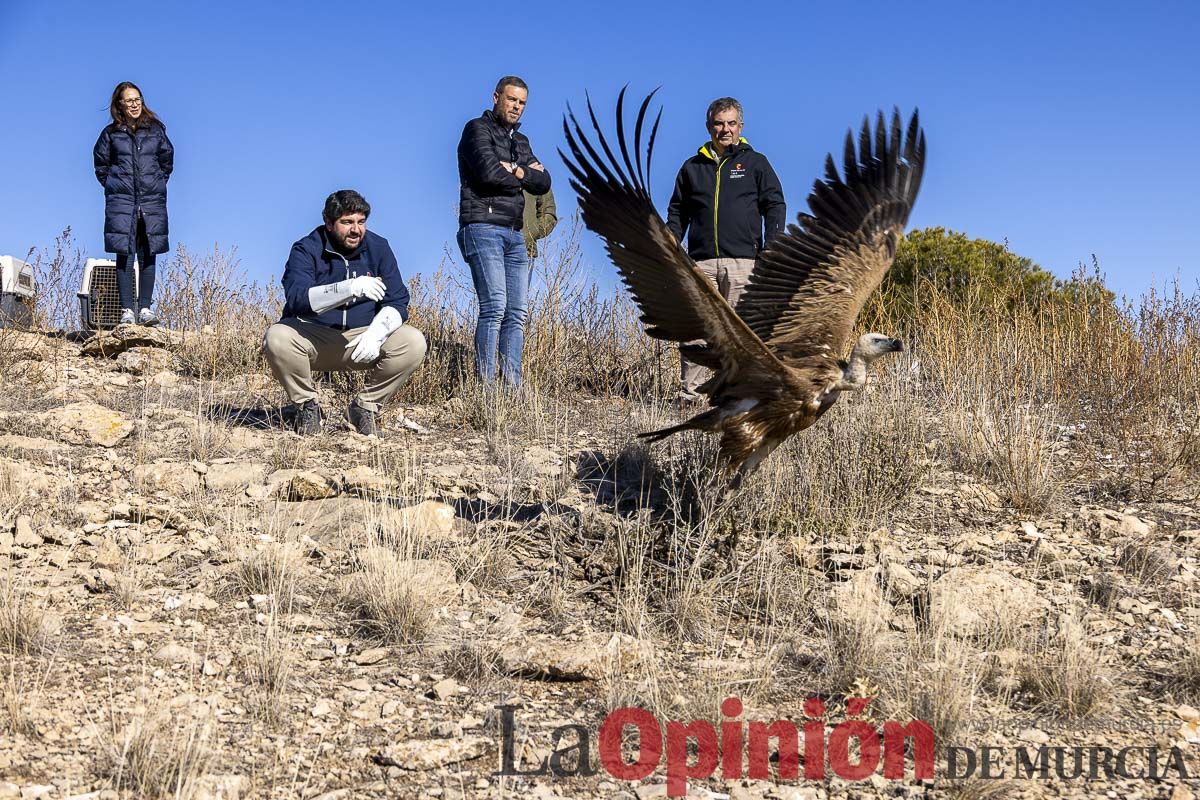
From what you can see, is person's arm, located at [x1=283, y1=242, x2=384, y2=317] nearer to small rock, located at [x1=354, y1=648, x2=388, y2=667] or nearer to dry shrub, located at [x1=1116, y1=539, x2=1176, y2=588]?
small rock, located at [x1=354, y1=648, x2=388, y2=667]

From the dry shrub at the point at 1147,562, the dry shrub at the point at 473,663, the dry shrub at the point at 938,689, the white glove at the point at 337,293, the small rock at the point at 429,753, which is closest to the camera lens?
the small rock at the point at 429,753

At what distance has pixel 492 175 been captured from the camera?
6980 millimetres

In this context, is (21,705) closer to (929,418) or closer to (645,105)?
(645,105)

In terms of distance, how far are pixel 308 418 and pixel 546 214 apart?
2.46 metres

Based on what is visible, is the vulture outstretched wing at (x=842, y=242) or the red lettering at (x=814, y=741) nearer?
the red lettering at (x=814, y=741)

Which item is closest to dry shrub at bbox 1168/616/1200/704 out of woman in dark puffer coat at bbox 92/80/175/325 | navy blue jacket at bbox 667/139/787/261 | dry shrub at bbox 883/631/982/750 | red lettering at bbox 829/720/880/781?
dry shrub at bbox 883/631/982/750

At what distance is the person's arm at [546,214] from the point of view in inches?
312

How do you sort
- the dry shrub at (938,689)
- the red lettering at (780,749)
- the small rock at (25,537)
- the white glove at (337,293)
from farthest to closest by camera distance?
the white glove at (337,293) → the small rock at (25,537) → the dry shrub at (938,689) → the red lettering at (780,749)

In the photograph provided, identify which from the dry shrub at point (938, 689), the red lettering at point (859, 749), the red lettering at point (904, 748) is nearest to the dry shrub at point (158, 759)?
the red lettering at point (859, 749)

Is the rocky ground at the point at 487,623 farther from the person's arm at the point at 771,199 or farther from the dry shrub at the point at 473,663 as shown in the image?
the person's arm at the point at 771,199

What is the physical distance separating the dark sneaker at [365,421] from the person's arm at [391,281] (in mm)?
688

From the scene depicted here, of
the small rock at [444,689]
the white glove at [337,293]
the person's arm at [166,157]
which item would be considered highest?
the person's arm at [166,157]

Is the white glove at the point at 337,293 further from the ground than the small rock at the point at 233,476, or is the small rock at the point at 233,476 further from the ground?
the white glove at the point at 337,293

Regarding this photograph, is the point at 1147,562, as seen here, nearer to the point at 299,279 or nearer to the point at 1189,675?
the point at 1189,675
